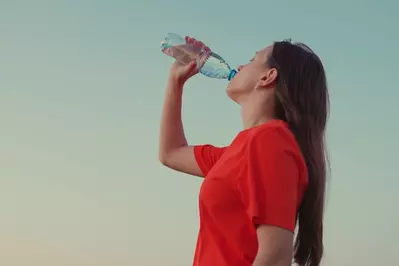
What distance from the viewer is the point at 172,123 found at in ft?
13.4

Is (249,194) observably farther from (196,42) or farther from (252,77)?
(196,42)

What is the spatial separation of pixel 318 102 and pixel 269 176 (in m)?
0.54

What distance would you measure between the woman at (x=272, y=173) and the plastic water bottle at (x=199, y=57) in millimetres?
1006

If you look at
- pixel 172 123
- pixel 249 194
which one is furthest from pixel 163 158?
pixel 249 194

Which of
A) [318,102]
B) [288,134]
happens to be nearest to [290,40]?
[318,102]

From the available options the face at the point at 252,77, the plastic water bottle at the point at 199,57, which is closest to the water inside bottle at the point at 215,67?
the plastic water bottle at the point at 199,57

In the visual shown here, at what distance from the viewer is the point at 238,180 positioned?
9.09ft

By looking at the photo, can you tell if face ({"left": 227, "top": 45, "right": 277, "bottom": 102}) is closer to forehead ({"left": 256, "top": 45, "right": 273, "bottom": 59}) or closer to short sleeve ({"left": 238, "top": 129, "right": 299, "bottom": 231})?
forehead ({"left": 256, "top": 45, "right": 273, "bottom": 59})

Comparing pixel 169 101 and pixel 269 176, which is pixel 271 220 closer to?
pixel 269 176

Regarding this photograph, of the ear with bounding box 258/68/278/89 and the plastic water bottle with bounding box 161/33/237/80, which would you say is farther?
the plastic water bottle with bounding box 161/33/237/80

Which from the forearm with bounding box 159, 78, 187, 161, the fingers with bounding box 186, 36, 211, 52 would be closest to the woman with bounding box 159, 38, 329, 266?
the forearm with bounding box 159, 78, 187, 161

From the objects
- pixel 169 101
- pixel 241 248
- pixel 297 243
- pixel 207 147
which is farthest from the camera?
pixel 169 101

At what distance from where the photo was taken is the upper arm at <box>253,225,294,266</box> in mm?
2551

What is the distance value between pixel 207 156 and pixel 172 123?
0.43m
